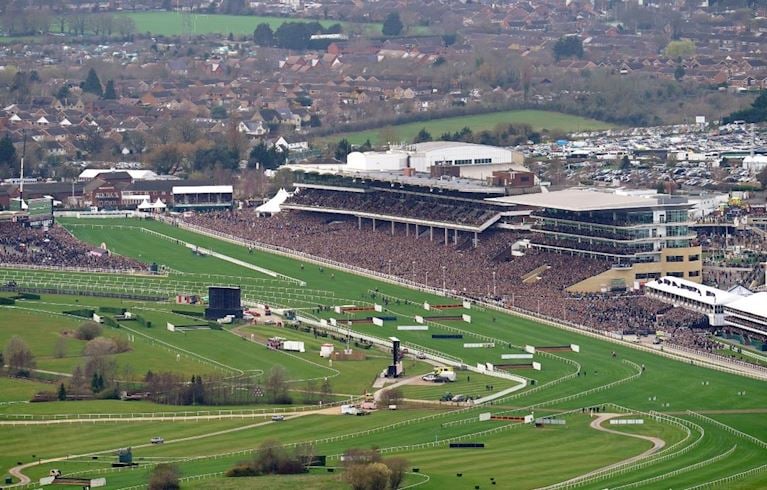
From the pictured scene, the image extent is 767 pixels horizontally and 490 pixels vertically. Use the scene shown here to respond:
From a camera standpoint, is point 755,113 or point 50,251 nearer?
point 50,251

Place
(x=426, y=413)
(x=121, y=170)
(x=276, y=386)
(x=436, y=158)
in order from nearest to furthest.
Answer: (x=426, y=413) → (x=276, y=386) → (x=436, y=158) → (x=121, y=170)

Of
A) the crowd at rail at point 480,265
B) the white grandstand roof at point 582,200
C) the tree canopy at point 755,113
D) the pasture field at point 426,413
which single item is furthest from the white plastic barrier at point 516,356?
the tree canopy at point 755,113

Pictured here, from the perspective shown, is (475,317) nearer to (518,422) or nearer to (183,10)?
(518,422)

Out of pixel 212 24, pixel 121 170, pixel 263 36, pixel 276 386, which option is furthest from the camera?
pixel 212 24

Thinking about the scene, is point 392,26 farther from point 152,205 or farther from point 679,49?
point 152,205

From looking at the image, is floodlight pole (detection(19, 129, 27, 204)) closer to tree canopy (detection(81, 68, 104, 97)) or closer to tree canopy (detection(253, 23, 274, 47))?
tree canopy (detection(81, 68, 104, 97))

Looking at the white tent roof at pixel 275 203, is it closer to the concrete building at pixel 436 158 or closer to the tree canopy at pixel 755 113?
the concrete building at pixel 436 158

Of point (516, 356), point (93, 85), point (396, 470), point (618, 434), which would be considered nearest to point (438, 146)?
point (516, 356)
